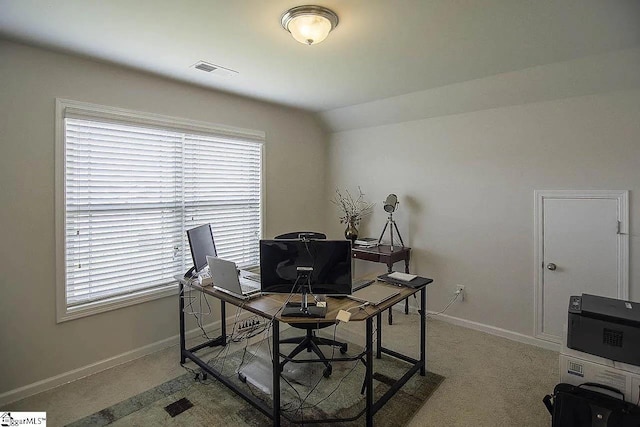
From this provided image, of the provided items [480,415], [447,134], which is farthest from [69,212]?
[447,134]

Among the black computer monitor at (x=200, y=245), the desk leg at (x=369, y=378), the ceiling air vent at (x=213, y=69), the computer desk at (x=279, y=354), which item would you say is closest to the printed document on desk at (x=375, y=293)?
the computer desk at (x=279, y=354)

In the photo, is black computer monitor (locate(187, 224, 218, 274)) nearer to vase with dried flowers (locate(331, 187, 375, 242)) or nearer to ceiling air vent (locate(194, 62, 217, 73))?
ceiling air vent (locate(194, 62, 217, 73))

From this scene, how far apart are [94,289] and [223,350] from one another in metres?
1.22

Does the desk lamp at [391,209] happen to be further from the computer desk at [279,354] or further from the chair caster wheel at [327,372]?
the chair caster wheel at [327,372]

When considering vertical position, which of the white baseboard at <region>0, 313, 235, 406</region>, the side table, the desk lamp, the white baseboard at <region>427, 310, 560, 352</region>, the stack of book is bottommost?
the white baseboard at <region>0, 313, 235, 406</region>

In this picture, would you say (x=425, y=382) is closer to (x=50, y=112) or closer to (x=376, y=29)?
(x=376, y=29)

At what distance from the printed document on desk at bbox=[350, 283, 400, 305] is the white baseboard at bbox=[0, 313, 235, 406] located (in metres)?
1.96

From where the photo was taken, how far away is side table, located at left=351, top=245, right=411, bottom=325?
12.4 ft

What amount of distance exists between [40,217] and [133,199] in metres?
0.66

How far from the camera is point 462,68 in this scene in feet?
9.37

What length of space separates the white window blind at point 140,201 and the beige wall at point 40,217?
16cm

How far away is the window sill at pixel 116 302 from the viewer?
105 inches

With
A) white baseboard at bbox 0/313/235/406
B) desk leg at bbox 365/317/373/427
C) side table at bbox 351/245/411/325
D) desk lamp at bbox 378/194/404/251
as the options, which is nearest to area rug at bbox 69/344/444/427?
desk leg at bbox 365/317/373/427

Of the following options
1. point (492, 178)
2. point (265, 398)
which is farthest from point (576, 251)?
point (265, 398)
